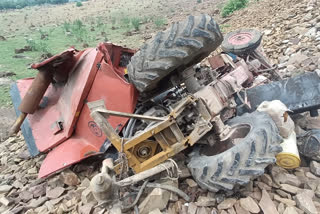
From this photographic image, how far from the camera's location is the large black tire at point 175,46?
7.33 ft

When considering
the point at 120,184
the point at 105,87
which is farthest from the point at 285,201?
the point at 105,87

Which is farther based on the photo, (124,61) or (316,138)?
(124,61)

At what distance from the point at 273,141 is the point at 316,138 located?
55cm

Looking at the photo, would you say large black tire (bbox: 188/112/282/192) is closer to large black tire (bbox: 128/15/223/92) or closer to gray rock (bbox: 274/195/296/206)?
gray rock (bbox: 274/195/296/206)

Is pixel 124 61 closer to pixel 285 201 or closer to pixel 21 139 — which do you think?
pixel 21 139

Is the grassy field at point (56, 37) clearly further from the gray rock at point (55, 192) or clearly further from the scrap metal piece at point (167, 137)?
the scrap metal piece at point (167, 137)

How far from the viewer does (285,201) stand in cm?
206

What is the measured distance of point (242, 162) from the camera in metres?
1.98

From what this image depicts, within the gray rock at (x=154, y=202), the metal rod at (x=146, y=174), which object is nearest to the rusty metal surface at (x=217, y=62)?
the metal rod at (x=146, y=174)

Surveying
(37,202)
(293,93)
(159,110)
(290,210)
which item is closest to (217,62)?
(293,93)

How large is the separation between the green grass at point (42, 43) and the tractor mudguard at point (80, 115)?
11.9 ft

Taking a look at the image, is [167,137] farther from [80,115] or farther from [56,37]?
[56,37]

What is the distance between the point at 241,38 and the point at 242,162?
2679 mm

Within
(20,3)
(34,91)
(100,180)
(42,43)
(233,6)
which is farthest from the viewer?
(20,3)
